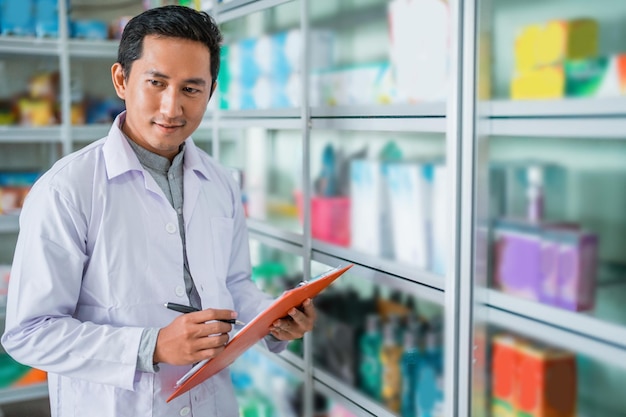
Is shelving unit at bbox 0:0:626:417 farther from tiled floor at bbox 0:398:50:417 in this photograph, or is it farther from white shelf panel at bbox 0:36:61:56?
tiled floor at bbox 0:398:50:417

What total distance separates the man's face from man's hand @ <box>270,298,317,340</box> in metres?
0.53

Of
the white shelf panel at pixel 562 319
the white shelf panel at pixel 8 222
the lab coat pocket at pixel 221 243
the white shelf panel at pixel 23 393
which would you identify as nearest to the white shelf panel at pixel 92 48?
the white shelf panel at pixel 8 222

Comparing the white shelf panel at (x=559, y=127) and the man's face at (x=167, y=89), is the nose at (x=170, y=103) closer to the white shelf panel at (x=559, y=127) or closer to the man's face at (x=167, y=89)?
the man's face at (x=167, y=89)

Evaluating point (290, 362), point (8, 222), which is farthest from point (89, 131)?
point (290, 362)

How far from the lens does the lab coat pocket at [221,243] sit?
1.86m

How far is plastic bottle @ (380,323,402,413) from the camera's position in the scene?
2016 mm

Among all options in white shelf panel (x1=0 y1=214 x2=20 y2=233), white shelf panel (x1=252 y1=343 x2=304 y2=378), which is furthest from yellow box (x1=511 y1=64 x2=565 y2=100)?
white shelf panel (x1=0 y1=214 x2=20 y2=233)

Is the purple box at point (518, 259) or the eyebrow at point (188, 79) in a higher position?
the eyebrow at point (188, 79)

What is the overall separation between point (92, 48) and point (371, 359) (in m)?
2.69

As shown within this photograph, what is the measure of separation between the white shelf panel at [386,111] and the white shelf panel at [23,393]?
2.49 m

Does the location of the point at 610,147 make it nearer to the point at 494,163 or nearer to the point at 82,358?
the point at 494,163

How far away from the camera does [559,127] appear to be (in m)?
1.35

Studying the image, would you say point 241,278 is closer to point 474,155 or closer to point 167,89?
point 167,89

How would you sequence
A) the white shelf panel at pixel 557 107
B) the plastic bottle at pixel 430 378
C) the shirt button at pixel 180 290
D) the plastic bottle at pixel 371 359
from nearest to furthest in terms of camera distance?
the white shelf panel at pixel 557 107, the shirt button at pixel 180 290, the plastic bottle at pixel 430 378, the plastic bottle at pixel 371 359
